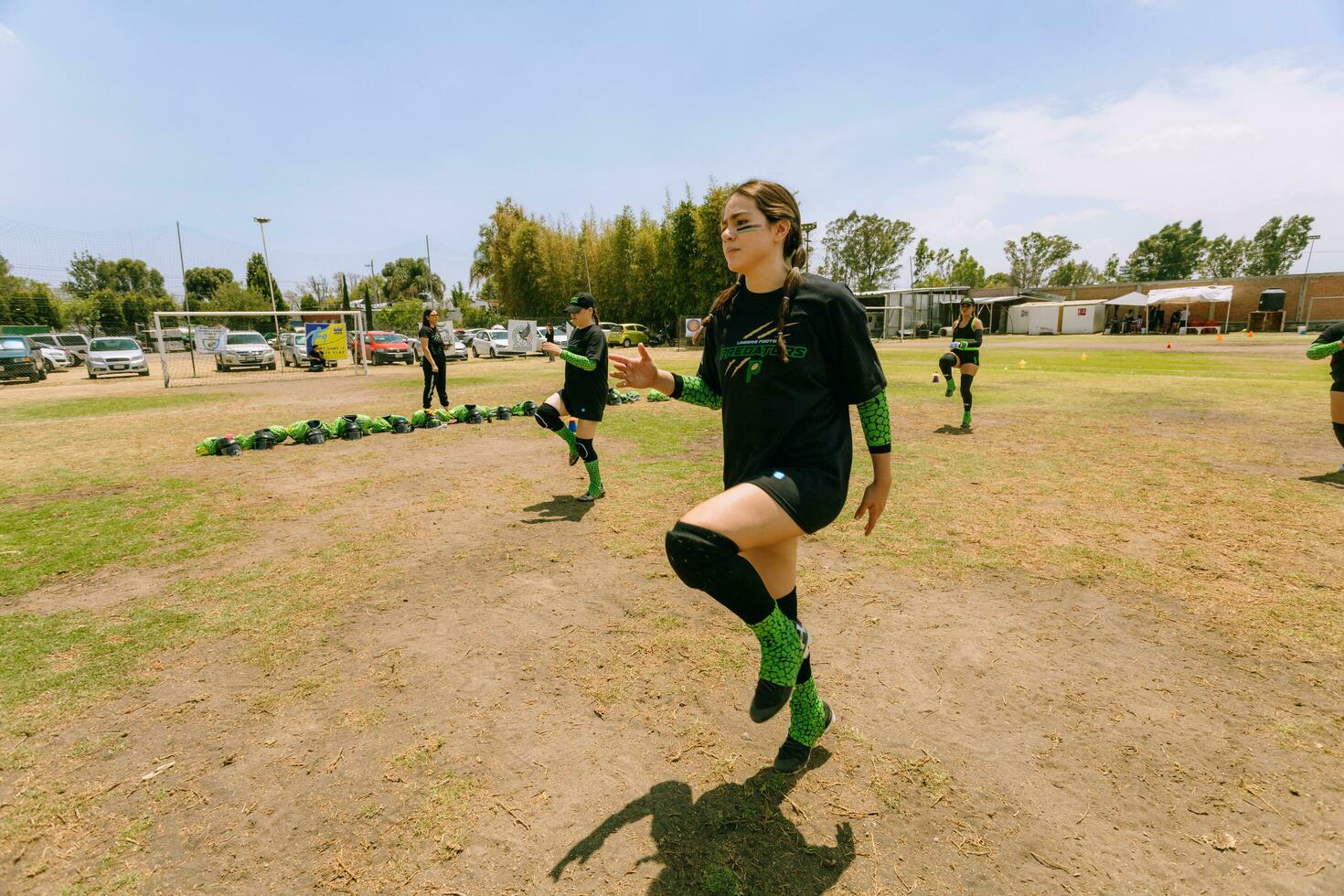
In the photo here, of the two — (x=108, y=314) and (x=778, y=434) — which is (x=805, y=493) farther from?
(x=108, y=314)

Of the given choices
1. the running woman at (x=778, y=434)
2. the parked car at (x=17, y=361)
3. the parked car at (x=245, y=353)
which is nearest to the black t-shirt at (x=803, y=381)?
the running woman at (x=778, y=434)

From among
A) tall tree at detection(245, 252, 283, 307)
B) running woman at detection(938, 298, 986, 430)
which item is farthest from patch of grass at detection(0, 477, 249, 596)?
tall tree at detection(245, 252, 283, 307)

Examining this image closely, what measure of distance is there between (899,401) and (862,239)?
79695mm

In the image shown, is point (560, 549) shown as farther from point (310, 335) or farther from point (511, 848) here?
point (310, 335)

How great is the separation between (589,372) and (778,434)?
4.85m

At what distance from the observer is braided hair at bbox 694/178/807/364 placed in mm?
2615

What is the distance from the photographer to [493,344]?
3616 centimetres

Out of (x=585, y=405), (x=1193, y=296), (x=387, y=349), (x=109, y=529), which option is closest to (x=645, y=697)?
(x=585, y=405)

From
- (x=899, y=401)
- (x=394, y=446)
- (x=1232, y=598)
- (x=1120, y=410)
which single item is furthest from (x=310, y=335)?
(x=1232, y=598)

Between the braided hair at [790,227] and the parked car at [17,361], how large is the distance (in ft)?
118

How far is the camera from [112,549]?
Answer: 5.73m

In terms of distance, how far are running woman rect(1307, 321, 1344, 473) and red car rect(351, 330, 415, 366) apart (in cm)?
3386

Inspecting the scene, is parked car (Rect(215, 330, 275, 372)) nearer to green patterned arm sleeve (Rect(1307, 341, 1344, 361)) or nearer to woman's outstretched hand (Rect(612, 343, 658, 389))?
woman's outstretched hand (Rect(612, 343, 658, 389))

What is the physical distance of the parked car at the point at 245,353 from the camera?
97.2 ft
